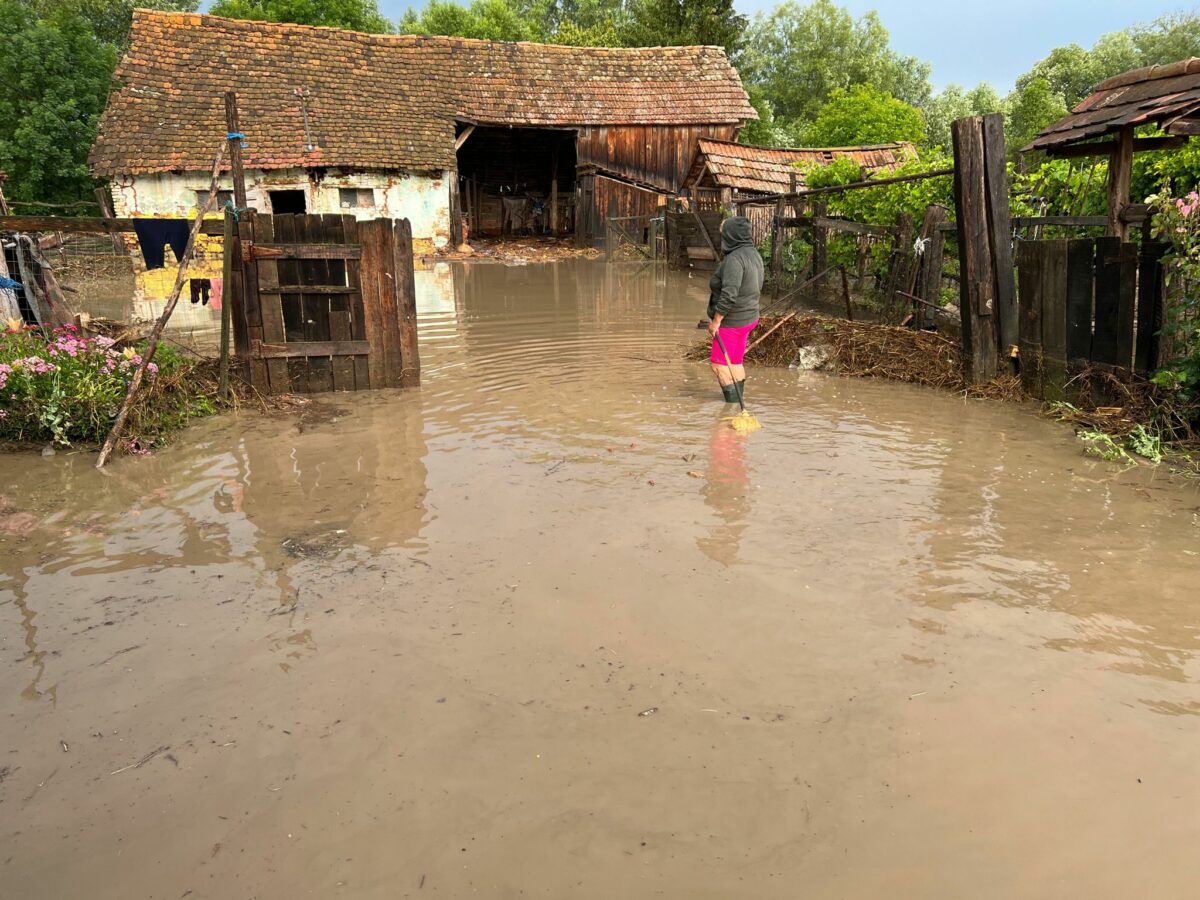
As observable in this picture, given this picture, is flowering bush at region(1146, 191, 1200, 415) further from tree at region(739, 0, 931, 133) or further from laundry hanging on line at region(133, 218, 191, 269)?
tree at region(739, 0, 931, 133)

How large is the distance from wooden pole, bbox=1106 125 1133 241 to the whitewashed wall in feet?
62.3

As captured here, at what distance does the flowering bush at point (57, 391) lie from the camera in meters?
6.81

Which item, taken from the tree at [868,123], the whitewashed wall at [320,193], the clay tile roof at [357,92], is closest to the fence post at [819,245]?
the whitewashed wall at [320,193]

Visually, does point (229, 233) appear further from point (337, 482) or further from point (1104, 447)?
point (1104, 447)

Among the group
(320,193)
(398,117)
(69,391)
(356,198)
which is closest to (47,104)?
(320,193)

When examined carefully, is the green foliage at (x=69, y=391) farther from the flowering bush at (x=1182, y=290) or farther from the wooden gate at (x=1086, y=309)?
the flowering bush at (x=1182, y=290)

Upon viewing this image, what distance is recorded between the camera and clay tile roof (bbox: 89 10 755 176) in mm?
24156

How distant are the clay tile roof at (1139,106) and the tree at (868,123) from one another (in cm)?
2169

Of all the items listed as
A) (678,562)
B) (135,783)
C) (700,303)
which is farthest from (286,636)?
(700,303)

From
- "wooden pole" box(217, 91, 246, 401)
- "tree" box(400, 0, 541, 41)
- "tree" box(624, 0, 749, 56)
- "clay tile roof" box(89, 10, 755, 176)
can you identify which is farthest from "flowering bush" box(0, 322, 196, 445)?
"tree" box(400, 0, 541, 41)

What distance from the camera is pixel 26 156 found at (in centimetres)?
3006

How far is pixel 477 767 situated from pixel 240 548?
2.67 m

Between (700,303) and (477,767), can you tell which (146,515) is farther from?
(700,303)

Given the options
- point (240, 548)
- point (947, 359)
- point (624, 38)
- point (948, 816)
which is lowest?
point (948, 816)
